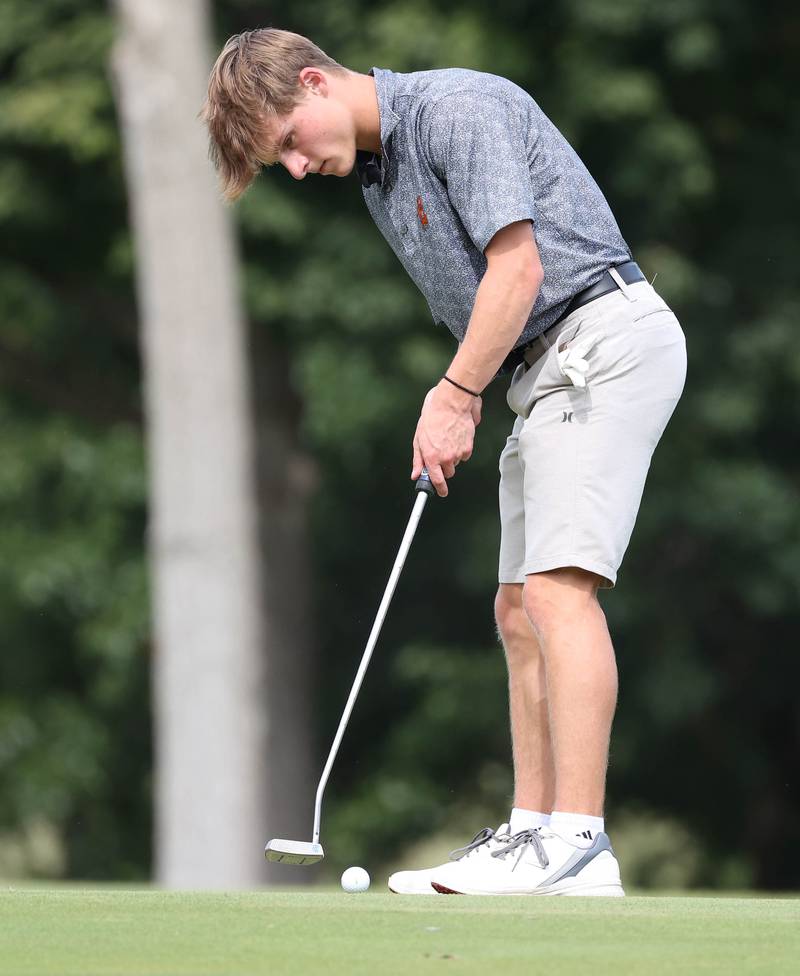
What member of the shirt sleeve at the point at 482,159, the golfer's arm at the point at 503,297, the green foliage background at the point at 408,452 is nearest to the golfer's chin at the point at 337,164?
the shirt sleeve at the point at 482,159

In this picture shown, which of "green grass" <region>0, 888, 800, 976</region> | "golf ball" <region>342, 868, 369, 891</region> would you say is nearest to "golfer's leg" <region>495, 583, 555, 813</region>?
"golf ball" <region>342, 868, 369, 891</region>

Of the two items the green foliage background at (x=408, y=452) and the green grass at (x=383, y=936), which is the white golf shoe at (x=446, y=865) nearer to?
the green grass at (x=383, y=936)

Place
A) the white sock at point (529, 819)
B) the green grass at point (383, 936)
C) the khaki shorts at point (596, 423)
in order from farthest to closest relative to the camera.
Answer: the white sock at point (529, 819)
the khaki shorts at point (596, 423)
the green grass at point (383, 936)

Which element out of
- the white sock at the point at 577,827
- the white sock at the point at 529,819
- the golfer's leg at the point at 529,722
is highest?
the golfer's leg at the point at 529,722

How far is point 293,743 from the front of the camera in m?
12.1

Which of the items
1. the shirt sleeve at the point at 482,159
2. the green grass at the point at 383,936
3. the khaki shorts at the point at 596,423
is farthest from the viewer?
the khaki shorts at the point at 596,423

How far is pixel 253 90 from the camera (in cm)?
396

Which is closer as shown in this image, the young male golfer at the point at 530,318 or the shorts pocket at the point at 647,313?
the young male golfer at the point at 530,318

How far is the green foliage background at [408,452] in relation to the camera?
10.6 m

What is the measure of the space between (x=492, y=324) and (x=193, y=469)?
20.6 ft

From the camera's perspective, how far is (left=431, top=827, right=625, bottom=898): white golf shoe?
150 inches

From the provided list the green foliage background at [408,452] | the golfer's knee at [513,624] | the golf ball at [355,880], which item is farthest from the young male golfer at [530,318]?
the green foliage background at [408,452]

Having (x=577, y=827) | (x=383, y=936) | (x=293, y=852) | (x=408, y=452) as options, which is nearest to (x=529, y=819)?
(x=577, y=827)

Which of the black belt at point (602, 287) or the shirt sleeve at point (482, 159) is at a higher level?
the shirt sleeve at point (482, 159)
